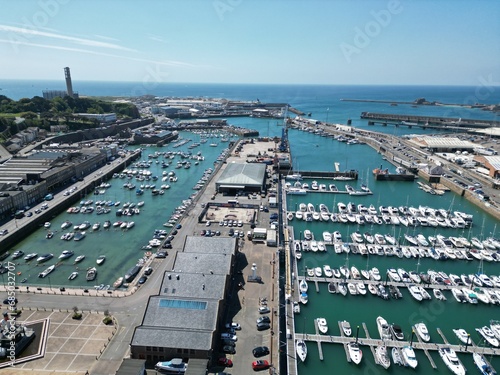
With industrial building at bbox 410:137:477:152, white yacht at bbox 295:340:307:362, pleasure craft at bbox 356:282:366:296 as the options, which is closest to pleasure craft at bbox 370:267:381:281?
pleasure craft at bbox 356:282:366:296

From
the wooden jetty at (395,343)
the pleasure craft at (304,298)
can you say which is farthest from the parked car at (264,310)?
the pleasure craft at (304,298)

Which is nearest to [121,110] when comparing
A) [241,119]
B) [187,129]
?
[187,129]

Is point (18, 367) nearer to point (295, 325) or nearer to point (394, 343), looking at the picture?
point (295, 325)

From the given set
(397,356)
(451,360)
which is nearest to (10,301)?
(397,356)

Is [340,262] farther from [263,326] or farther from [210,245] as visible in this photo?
[263,326]

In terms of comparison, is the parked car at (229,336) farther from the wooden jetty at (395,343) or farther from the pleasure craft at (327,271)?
the pleasure craft at (327,271)
